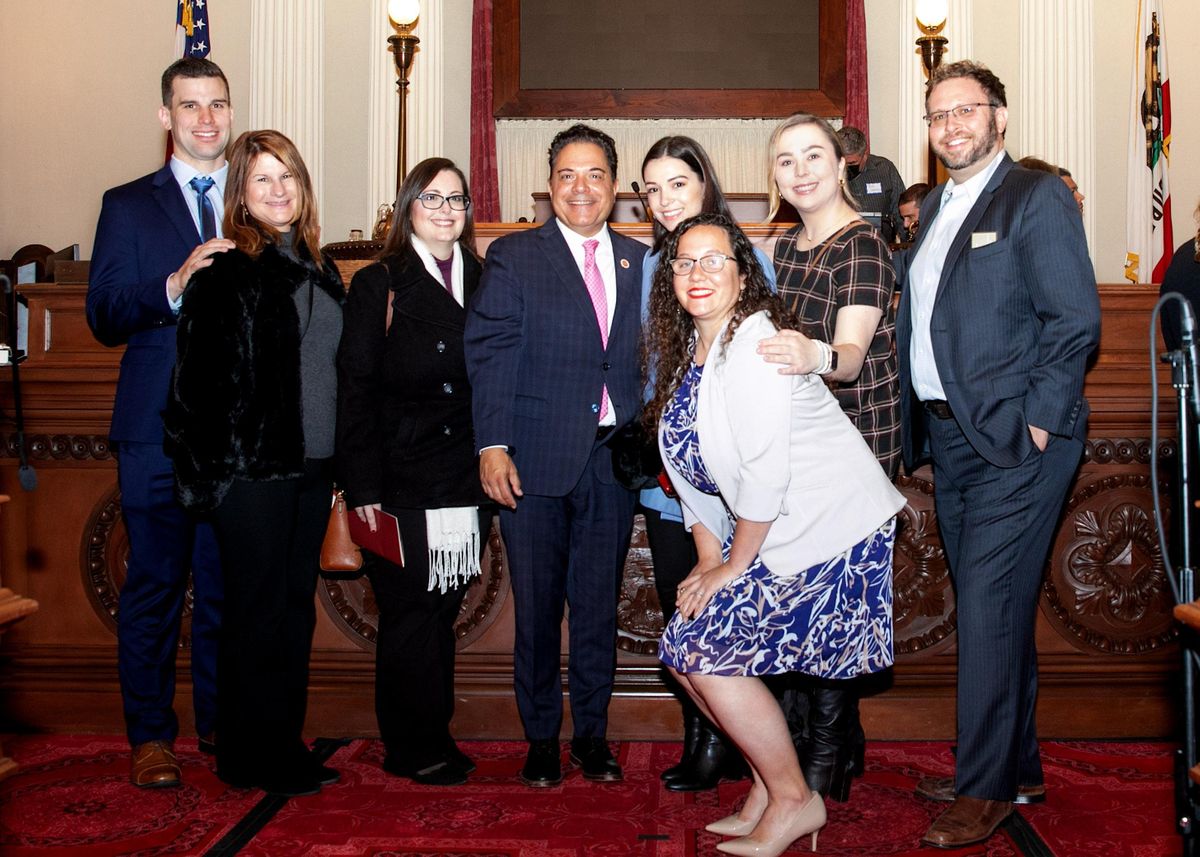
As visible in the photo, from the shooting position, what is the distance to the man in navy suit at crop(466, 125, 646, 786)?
2941 millimetres

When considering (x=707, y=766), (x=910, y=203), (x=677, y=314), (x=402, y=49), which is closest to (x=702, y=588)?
(x=677, y=314)

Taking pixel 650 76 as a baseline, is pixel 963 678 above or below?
below

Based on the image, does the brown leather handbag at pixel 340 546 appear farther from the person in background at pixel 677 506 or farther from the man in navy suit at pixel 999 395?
the man in navy suit at pixel 999 395

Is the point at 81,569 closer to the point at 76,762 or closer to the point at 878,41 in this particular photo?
the point at 76,762

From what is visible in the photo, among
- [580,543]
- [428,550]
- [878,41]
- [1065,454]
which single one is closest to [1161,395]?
[1065,454]

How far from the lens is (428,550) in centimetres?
303

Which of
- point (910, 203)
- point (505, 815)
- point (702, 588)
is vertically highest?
point (910, 203)

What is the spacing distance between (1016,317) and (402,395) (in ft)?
5.13

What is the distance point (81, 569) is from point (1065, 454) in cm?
293

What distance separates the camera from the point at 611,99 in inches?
354

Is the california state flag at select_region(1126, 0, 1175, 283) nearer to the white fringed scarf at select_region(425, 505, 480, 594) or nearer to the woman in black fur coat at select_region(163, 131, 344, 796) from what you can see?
the white fringed scarf at select_region(425, 505, 480, 594)

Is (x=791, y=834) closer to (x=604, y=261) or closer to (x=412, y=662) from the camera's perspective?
(x=412, y=662)

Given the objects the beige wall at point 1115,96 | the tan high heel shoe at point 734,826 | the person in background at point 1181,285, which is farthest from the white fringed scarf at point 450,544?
the beige wall at point 1115,96

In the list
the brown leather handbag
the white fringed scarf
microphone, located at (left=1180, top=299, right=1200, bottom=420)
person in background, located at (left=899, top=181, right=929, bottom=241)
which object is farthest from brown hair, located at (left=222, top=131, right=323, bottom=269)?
person in background, located at (left=899, top=181, right=929, bottom=241)
